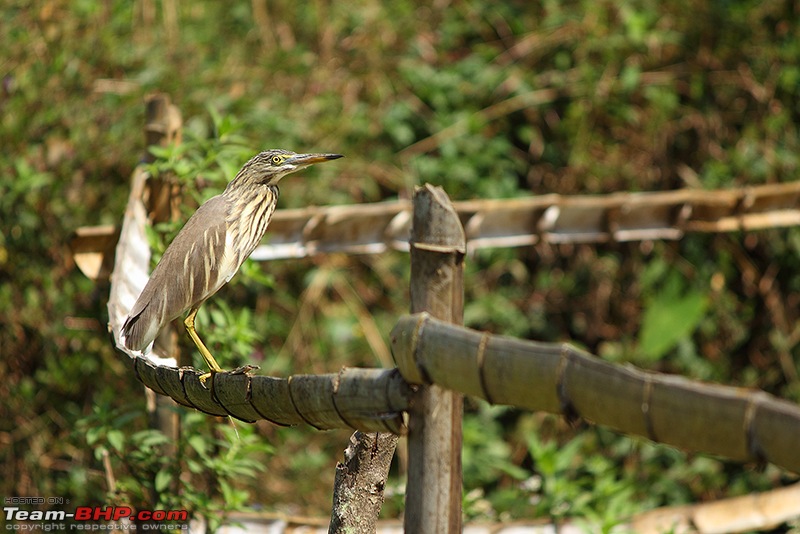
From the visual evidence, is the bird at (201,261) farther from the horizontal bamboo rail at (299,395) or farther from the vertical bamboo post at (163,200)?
the vertical bamboo post at (163,200)

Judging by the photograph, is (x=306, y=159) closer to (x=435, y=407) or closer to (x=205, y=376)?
(x=205, y=376)

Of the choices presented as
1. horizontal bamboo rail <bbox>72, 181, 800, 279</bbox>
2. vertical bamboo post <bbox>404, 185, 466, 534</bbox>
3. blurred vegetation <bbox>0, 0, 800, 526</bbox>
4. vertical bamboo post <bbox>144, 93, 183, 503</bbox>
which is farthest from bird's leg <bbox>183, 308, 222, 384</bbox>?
blurred vegetation <bbox>0, 0, 800, 526</bbox>

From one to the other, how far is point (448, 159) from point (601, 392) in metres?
4.95

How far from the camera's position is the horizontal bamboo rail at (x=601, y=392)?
1512mm

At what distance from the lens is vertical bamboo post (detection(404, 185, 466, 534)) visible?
2004 mm

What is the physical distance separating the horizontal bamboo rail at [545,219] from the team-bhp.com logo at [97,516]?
1258mm

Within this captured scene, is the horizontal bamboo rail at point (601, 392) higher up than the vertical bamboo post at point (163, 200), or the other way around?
the vertical bamboo post at point (163, 200)

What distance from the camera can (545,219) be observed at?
4684mm

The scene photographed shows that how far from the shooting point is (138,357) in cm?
287

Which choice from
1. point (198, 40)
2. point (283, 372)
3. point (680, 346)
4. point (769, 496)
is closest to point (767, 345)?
point (680, 346)

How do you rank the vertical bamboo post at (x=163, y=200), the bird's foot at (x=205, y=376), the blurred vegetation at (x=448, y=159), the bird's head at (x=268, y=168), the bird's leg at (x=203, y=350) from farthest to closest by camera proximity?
the blurred vegetation at (x=448, y=159), the vertical bamboo post at (x=163, y=200), the bird's head at (x=268, y=168), the bird's leg at (x=203, y=350), the bird's foot at (x=205, y=376)
